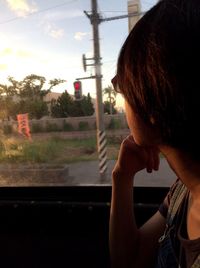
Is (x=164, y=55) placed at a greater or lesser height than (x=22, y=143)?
greater

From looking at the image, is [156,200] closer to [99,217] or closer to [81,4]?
[99,217]

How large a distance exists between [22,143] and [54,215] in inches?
14.9

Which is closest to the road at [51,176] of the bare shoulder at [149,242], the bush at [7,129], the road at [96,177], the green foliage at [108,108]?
the road at [96,177]

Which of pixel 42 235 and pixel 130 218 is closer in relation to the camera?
pixel 130 218

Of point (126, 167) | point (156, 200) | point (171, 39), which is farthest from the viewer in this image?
point (156, 200)

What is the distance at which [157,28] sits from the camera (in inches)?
20.0

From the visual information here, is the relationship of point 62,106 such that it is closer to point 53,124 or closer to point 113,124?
point 53,124

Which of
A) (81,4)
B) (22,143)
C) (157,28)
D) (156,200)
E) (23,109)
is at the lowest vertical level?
(156,200)

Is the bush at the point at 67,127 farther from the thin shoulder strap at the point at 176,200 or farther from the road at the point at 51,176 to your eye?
the thin shoulder strap at the point at 176,200

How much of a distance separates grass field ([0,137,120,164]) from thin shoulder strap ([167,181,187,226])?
854 mm

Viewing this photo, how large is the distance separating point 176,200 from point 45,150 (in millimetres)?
978

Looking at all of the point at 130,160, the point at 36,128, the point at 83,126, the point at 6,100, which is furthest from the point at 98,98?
the point at 130,160

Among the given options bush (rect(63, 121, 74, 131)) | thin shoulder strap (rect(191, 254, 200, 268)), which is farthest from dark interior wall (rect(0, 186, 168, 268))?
thin shoulder strap (rect(191, 254, 200, 268))

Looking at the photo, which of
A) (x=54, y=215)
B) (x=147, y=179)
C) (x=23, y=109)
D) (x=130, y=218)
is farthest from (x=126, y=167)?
(x=23, y=109)
